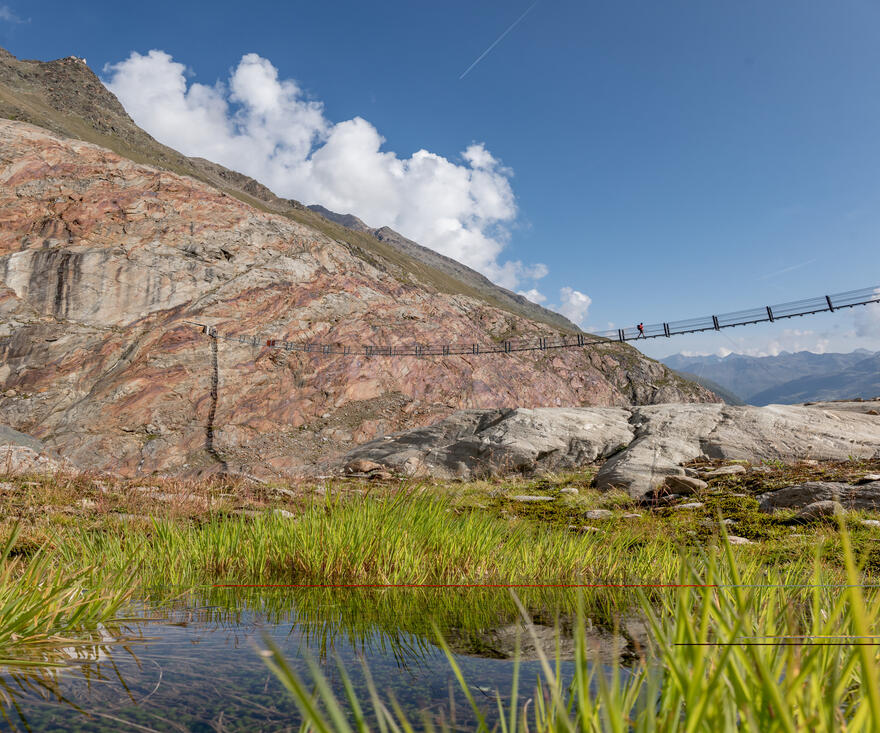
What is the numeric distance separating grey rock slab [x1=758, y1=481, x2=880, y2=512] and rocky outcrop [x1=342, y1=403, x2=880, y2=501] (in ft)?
4.71

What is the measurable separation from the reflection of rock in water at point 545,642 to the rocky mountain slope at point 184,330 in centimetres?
2589

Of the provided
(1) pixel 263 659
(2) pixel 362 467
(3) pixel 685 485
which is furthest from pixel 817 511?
(2) pixel 362 467

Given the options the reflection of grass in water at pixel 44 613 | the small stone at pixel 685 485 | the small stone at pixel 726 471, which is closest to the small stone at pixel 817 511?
the small stone at pixel 685 485

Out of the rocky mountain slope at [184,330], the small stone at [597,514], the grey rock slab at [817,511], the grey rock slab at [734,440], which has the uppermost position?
the rocky mountain slope at [184,330]

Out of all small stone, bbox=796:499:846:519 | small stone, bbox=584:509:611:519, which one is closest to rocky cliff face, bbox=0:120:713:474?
small stone, bbox=584:509:611:519

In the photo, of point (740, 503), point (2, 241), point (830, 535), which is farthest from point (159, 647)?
point (2, 241)

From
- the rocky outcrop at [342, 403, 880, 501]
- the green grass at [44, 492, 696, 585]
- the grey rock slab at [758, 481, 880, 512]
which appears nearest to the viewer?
the green grass at [44, 492, 696, 585]

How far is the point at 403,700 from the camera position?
165 cm

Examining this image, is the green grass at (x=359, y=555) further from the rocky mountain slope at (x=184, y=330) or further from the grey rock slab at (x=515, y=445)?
the rocky mountain slope at (x=184, y=330)

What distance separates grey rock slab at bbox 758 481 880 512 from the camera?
22.6ft

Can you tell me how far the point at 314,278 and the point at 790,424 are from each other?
31.3 meters

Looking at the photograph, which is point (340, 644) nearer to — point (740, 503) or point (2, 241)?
point (740, 503)

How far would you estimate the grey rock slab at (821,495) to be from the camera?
6.89 m

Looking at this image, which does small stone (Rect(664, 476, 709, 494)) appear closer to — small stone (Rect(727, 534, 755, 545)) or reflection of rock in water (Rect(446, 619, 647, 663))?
small stone (Rect(727, 534, 755, 545))
